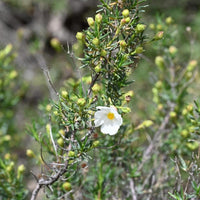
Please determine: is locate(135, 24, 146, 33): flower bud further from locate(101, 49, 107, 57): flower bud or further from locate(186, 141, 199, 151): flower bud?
locate(186, 141, 199, 151): flower bud

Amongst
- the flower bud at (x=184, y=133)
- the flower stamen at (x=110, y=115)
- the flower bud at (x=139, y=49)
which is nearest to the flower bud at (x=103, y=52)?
the flower bud at (x=139, y=49)

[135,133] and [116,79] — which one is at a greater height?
[116,79]

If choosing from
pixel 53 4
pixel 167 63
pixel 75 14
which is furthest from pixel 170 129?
pixel 75 14

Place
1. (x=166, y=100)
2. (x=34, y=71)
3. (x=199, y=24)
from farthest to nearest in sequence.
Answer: (x=34, y=71)
(x=199, y=24)
(x=166, y=100)

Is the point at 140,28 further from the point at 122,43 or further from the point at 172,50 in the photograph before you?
the point at 172,50

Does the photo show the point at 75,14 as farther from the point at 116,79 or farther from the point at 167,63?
the point at 116,79

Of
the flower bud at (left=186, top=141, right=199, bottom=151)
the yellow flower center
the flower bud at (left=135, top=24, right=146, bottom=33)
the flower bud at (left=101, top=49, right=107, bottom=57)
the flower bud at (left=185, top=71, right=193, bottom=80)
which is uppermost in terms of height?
the flower bud at (left=135, top=24, right=146, bottom=33)

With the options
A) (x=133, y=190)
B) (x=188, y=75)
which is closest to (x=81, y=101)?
(x=133, y=190)

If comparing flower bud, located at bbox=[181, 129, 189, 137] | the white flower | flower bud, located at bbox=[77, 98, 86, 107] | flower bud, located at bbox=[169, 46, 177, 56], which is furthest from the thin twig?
flower bud, located at bbox=[169, 46, 177, 56]

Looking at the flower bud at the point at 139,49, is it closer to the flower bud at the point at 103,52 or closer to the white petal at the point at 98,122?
the flower bud at the point at 103,52
